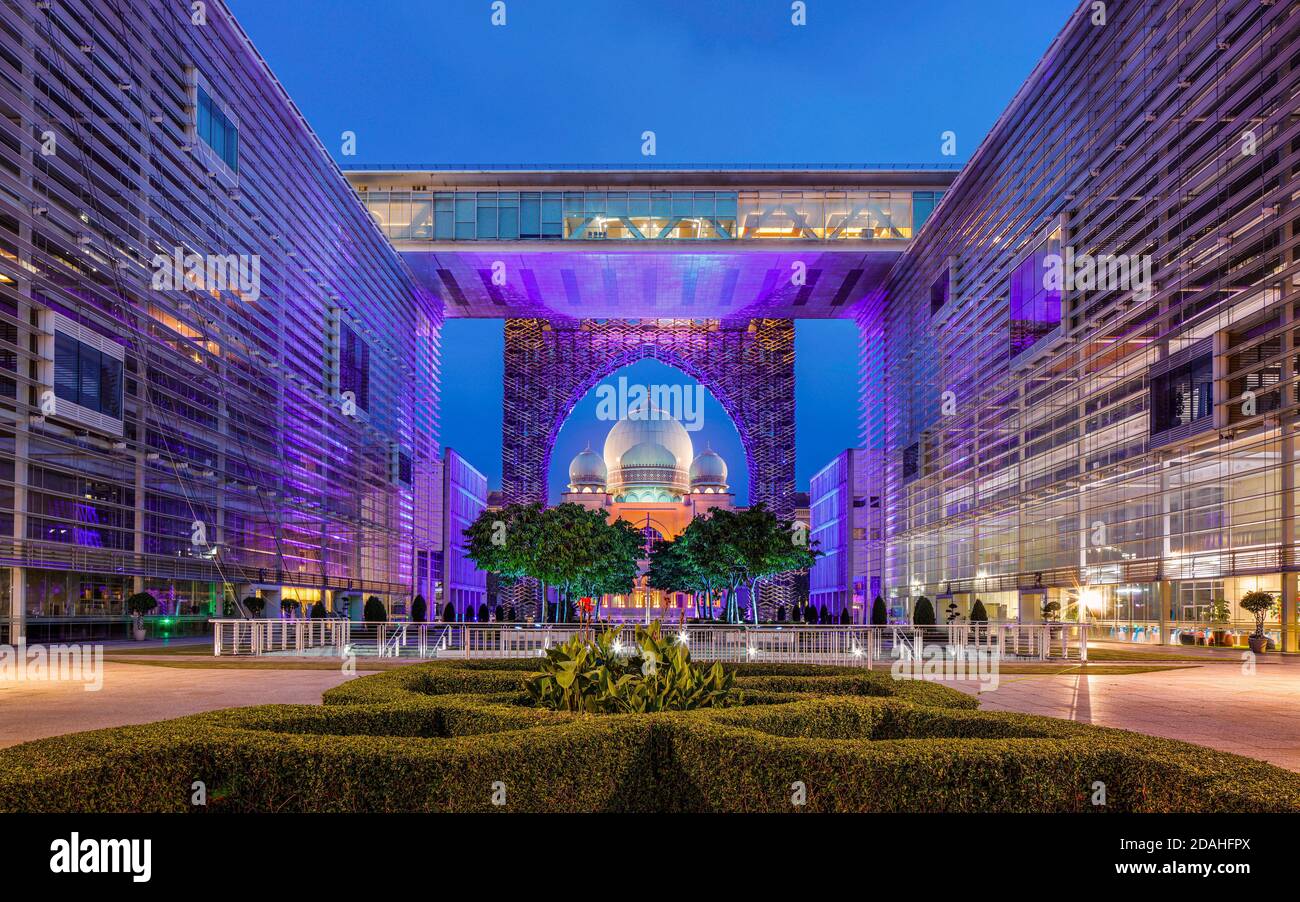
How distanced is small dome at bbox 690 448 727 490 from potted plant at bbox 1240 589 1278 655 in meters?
91.2

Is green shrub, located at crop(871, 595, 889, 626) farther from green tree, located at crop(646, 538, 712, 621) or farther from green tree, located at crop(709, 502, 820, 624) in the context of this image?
green tree, located at crop(646, 538, 712, 621)

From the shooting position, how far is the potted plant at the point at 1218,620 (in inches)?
1522

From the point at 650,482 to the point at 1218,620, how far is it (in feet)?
281

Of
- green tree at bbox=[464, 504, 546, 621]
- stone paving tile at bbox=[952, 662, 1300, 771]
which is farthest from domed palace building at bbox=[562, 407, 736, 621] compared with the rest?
stone paving tile at bbox=[952, 662, 1300, 771]

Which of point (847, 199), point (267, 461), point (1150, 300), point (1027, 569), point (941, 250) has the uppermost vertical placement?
point (847, 199)

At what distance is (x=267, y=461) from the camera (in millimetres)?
50625

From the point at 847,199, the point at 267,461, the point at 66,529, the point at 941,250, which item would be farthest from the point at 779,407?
the point at 66,529

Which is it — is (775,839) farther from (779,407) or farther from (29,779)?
(779,407)

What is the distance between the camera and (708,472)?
418ft

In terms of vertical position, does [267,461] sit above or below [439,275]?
below

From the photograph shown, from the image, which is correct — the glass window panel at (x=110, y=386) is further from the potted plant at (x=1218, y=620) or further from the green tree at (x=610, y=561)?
the potted plant at (x=1218, y=620)

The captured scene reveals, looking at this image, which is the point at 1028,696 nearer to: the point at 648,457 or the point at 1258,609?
the point at 1258,609

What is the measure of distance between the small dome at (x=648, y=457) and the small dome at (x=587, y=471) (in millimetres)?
3631

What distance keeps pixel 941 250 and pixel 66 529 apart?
160 ft
